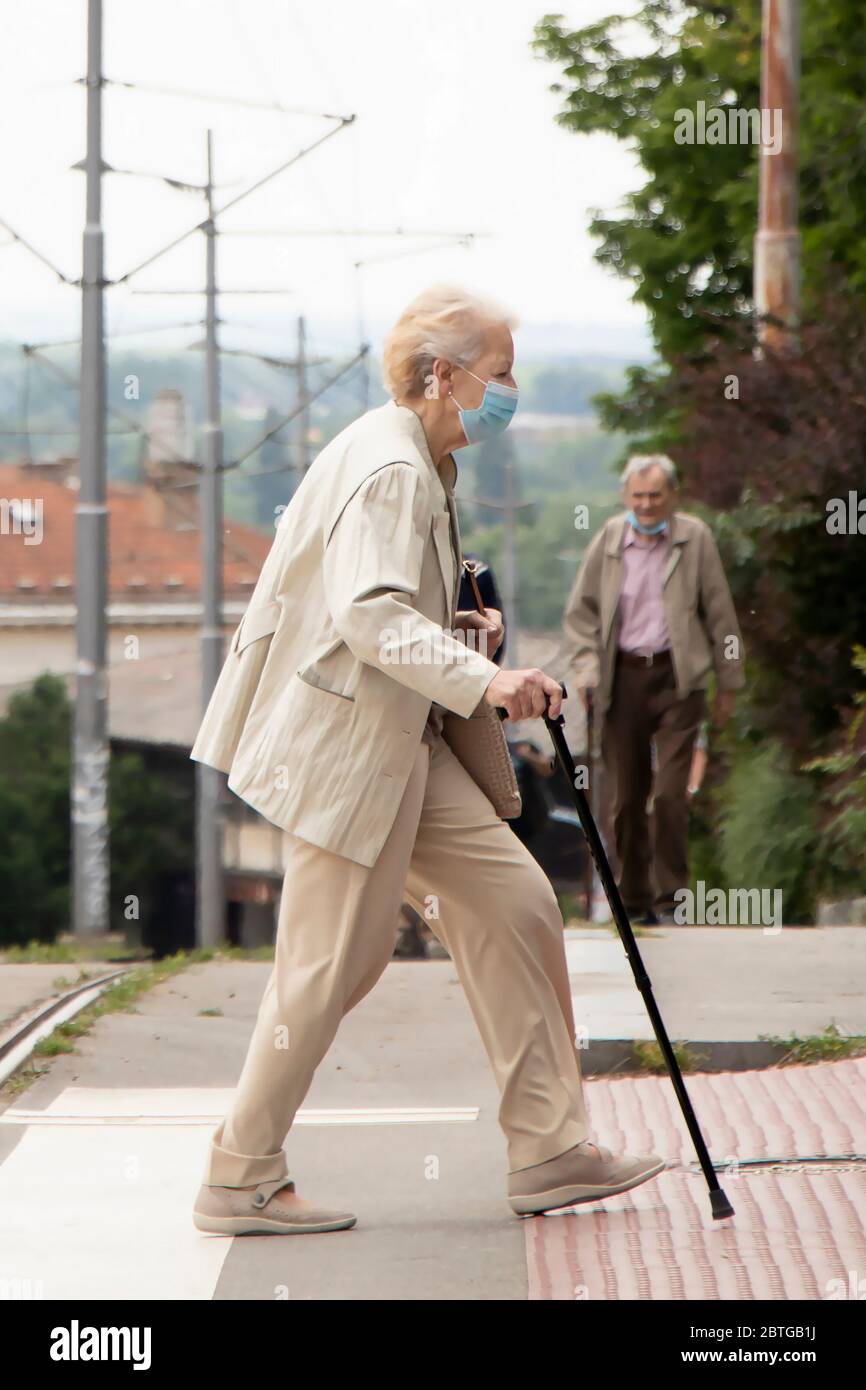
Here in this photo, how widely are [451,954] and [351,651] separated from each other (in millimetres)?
703

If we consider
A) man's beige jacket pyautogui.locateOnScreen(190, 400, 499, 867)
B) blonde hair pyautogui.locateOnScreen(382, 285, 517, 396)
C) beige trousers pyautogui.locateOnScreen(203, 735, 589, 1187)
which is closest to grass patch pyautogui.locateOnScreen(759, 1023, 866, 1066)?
beige trousers pyautogui.locateOnScreen(203, 735, 589, 1187)

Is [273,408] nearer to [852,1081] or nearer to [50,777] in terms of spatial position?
[50,777]

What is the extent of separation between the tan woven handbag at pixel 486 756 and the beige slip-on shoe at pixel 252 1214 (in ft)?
3.00

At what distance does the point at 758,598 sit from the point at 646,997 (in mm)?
8333

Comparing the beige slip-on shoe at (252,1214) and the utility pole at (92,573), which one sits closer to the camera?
the beige slip-on shoe at (252,1214)

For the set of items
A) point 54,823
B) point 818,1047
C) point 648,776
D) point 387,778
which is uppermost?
point 387,778

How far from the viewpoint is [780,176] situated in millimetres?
17922

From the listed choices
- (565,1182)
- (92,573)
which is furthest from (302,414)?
(565,1182)

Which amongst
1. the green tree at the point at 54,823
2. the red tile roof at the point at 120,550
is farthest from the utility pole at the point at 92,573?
the red tile roof at the point at 120,550

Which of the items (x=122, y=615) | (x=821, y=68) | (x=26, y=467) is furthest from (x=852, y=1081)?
(x=26, y=467)

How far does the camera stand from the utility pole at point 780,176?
58.0ft

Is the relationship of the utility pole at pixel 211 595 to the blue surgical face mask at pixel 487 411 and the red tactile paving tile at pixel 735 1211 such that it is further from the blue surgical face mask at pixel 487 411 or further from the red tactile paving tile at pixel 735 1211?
the blue surgical face mask at pixel 487 411

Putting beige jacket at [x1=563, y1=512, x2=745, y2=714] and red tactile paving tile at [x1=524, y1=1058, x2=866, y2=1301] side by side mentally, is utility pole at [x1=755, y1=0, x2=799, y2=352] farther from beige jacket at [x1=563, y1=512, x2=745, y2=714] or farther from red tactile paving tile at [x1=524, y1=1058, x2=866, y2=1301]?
red tactile paving tile at [x1=524, y1=1058, x2=866, y2=1301]

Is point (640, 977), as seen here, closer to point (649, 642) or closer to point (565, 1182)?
point (565, 1182)
